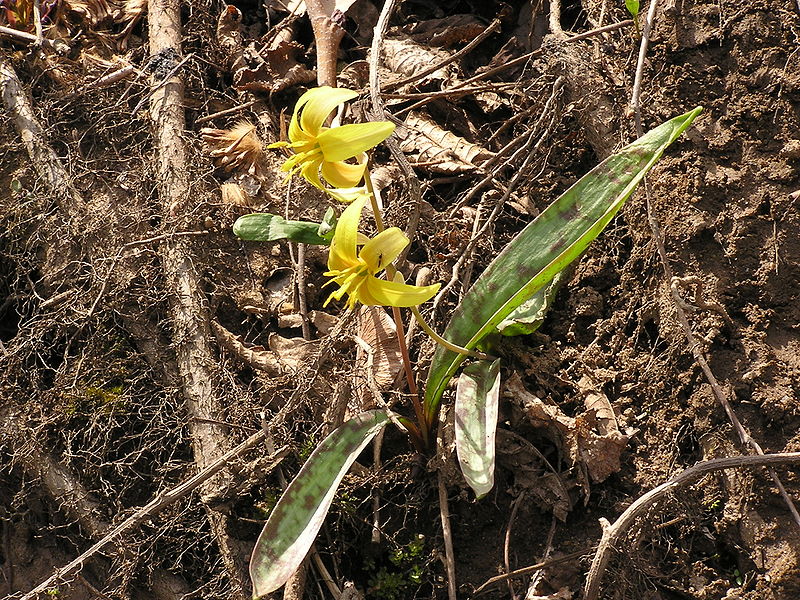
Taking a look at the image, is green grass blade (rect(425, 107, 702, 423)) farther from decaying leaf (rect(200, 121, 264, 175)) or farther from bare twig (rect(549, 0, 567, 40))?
decaying leaf (rect(200, 121, 264, 175))

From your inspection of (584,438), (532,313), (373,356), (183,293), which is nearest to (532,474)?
(584,438)

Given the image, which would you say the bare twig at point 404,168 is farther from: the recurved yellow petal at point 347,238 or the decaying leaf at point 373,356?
the recurved yellow petal at point 347,238

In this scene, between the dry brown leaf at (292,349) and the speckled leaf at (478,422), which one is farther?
the dry brown leaf at (292,349)

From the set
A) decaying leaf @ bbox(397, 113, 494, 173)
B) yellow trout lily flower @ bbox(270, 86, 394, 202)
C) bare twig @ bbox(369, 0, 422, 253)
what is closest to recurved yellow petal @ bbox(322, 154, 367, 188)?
yellow trout lily flower @ bbox(270, 86, 394, 202)

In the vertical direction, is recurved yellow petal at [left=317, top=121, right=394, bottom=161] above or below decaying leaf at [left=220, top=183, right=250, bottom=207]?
above

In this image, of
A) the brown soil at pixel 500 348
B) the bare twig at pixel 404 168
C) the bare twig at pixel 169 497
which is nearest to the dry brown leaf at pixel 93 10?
the brown soil at pixel 500 348

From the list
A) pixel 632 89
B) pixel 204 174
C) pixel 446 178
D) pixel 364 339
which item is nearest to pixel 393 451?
pixel 364 339

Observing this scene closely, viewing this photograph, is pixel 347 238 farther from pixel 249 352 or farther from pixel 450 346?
pixel 249 352
